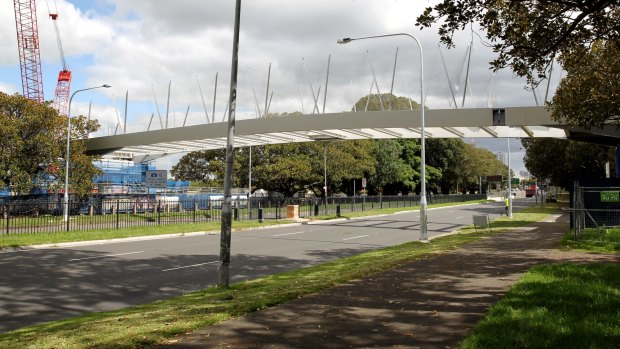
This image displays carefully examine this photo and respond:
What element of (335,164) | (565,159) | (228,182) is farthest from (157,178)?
(565,159)

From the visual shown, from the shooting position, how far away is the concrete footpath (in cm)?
579

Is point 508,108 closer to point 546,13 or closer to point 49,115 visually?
point 546,13

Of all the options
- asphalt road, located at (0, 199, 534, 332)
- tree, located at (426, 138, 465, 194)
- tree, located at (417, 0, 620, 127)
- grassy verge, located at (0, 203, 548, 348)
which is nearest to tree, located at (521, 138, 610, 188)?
tree, located at (426, 138, 465, 194)

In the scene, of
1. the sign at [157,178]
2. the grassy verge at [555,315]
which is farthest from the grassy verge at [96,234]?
the grassy verge at [555,315]

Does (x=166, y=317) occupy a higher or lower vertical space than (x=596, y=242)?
lower

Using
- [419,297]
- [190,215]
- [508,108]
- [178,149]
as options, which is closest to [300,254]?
[419,297]

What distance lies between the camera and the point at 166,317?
7.25 metres

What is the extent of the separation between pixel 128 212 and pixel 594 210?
27019 millimetres

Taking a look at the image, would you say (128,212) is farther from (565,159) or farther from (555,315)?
(565,159)

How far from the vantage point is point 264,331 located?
6.28m

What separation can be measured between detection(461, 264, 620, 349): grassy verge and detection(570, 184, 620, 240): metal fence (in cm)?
779

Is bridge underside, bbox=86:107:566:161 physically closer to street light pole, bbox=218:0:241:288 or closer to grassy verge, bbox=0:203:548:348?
grassy verge, bbox=0:203:548:348

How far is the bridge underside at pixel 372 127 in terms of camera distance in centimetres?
2489

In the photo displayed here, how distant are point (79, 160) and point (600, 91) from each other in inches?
1430
